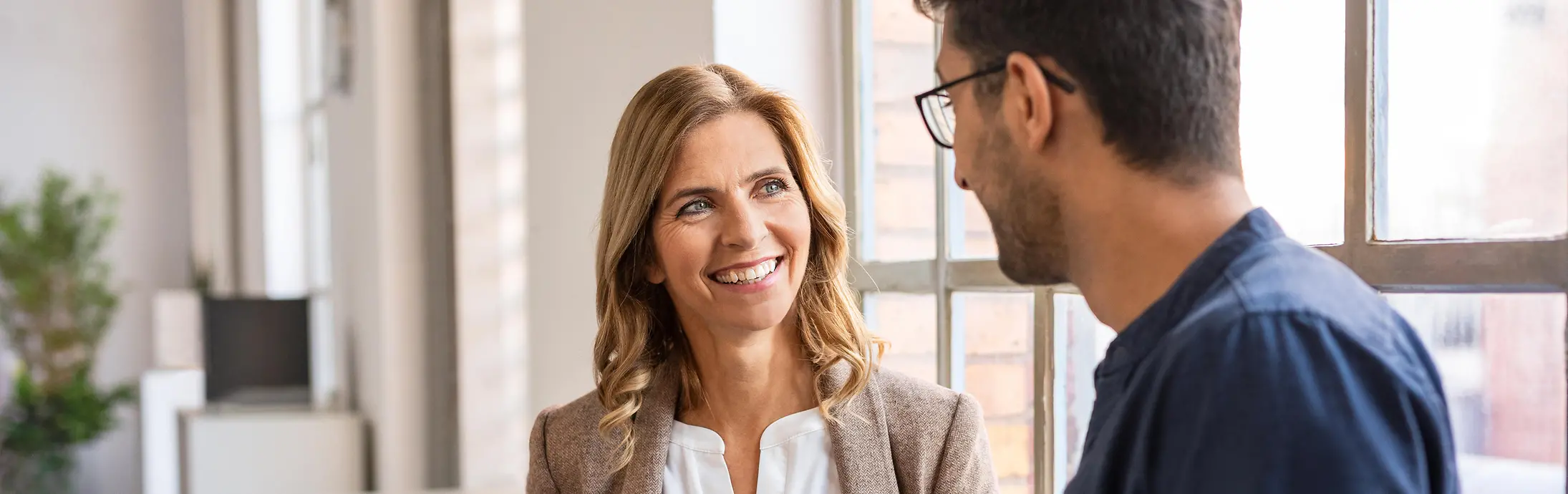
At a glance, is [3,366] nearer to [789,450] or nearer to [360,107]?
[360,107]

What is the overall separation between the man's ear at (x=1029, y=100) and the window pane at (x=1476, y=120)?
0.55 meters

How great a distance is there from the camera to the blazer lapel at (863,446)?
1.66m

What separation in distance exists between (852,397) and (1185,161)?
2.89 ft

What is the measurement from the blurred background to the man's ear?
0.55 m

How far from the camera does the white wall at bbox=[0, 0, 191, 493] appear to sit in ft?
25.9

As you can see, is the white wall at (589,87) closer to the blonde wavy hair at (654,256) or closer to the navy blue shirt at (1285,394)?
the blonde wavy hair at (654,256)

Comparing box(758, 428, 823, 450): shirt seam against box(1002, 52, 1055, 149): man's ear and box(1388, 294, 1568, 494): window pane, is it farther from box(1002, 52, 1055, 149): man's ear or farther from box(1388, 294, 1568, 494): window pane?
box(1002, 52, 1055, 149): man's ear

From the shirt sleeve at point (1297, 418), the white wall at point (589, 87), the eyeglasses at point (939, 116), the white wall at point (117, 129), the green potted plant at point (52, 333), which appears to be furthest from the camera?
the white wall at point (117, 129)

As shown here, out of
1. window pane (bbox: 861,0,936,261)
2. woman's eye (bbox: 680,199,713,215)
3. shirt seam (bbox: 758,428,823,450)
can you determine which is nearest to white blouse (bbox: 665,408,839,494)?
shirt seam (bbox: 758,428,823,450)

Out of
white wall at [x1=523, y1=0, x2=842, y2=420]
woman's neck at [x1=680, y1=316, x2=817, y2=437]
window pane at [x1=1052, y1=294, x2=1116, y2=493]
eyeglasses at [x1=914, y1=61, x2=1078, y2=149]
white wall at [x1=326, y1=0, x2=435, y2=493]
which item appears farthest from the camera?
white wall at [x1=326, y1=0, x2=435, y2=493]

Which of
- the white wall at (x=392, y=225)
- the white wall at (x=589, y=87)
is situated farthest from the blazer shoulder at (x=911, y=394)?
the white wall at (x=392, y=225)

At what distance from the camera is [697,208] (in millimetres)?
1685

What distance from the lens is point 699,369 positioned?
1828 mm

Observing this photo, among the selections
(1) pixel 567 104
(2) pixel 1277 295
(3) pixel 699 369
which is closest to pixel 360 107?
(1) pixel 567 104
